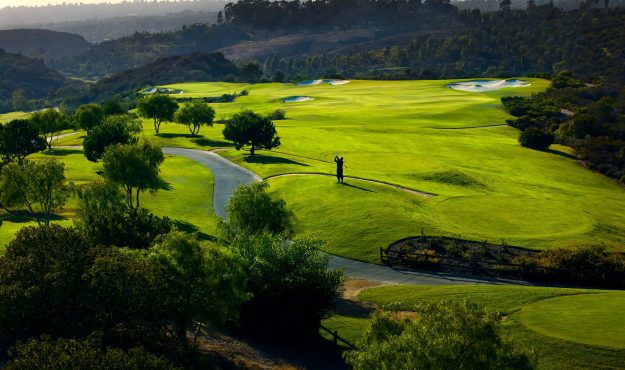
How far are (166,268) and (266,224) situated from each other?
19.8 meters

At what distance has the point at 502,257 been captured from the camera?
156ft

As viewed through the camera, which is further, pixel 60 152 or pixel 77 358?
pixel 60 152

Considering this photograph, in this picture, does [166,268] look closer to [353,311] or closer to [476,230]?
[353,311]

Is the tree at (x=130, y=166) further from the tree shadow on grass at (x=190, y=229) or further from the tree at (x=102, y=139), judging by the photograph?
the tree at (x=102, y=139)

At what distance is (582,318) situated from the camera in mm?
32844

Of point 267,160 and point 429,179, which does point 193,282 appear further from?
point 267,160

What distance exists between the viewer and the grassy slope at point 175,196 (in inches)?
2227

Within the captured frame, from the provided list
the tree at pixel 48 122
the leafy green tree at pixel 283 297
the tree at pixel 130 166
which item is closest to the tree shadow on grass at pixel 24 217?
the tree at pixel 130 166

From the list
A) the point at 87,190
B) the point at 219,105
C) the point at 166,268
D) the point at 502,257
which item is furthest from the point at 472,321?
the point at 219,105

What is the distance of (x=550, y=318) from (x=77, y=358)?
25.7m

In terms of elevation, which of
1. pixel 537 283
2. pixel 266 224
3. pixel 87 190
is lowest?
pixel 537 283

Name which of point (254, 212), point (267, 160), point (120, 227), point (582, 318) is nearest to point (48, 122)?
point (267, 160)

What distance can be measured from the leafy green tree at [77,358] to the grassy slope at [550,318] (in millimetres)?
11215

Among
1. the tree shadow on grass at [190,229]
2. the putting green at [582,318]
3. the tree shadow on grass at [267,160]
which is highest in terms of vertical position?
the tree shadow on grass at [267,160]
